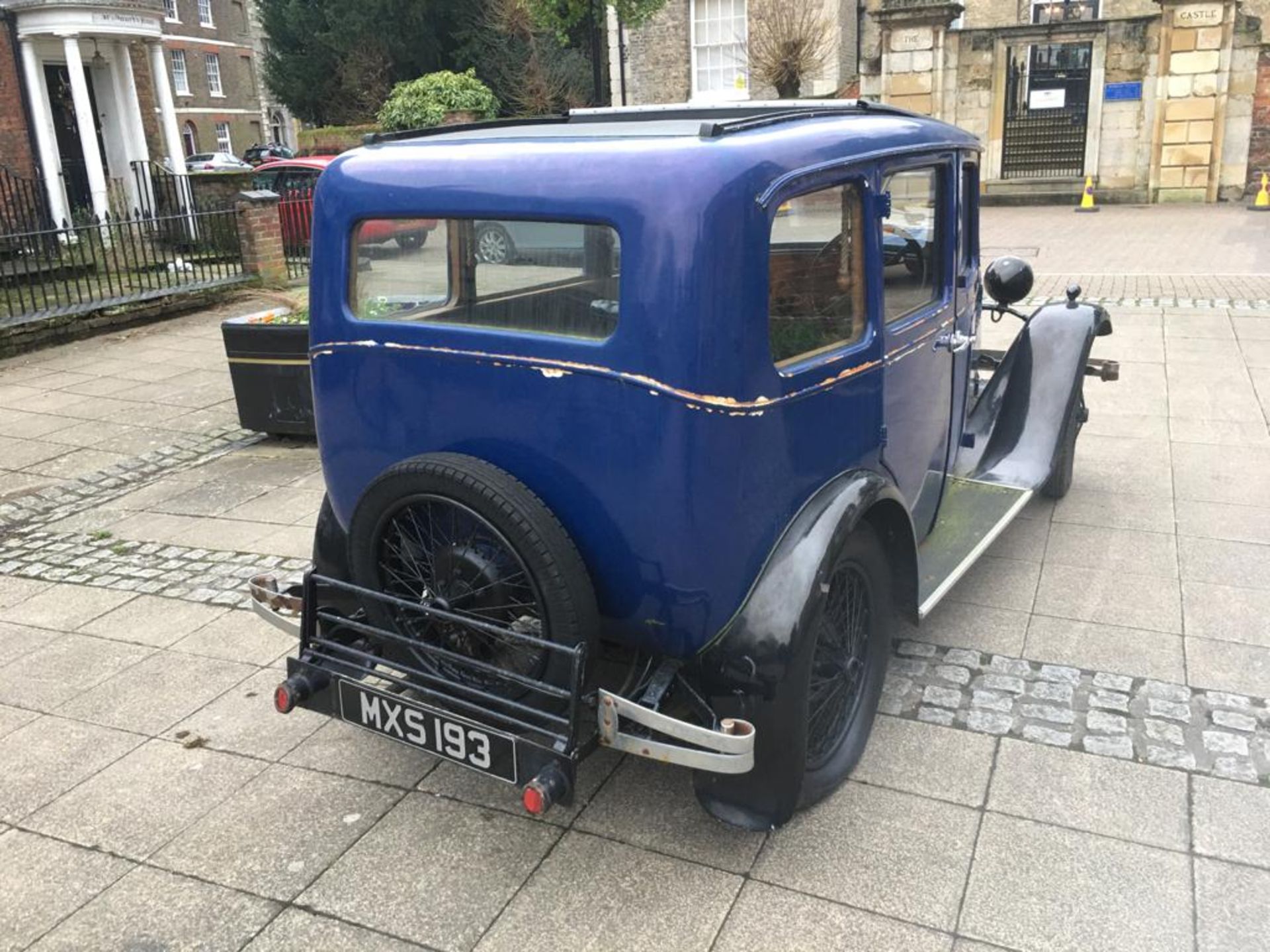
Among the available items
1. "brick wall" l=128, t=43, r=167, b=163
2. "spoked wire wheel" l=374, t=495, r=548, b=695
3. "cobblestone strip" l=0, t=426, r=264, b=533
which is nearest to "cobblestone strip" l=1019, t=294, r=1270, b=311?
"cobblestone strip" l=0, t=426, r=264, b=533

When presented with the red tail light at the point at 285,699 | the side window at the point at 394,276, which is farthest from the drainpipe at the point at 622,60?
the red tail light at the point at 285,699

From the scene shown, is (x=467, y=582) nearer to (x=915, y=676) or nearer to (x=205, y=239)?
(x=915, y=676)

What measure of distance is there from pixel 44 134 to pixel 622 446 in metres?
14.9

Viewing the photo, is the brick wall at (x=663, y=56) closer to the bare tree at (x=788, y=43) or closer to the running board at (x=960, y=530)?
the bare tree at (x=788, y=43)

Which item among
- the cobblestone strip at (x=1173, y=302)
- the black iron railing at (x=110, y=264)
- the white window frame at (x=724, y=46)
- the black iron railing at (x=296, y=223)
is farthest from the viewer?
the white window frame at (x=724, y=46)

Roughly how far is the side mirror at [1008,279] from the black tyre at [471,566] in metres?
3.31

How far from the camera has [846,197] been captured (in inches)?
125

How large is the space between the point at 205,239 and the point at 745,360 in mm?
11749

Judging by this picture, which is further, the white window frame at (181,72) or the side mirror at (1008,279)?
the white window frame at (181,72)

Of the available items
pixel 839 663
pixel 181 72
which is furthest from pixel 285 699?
pixel 181 72

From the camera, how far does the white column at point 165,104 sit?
1556 cm

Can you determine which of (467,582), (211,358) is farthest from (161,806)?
(211,358)

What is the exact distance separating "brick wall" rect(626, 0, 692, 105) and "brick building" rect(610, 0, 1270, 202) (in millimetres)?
7358

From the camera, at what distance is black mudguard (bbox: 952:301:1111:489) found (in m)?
4.91
